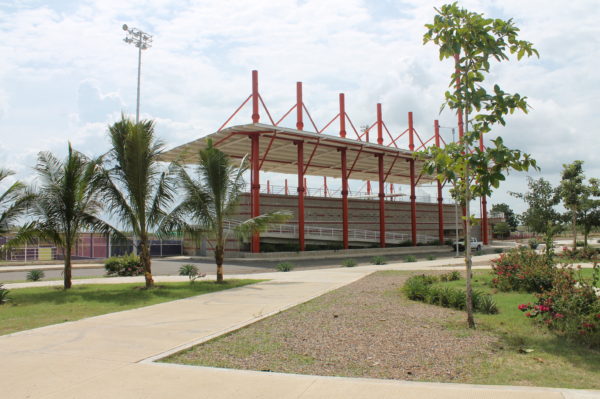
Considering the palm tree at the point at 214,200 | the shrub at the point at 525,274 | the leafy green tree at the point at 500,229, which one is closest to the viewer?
the shrub at the point at 525,274

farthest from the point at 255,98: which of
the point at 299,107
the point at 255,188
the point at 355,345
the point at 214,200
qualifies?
the point at 355,345

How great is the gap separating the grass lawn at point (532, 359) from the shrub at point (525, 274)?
12.3 feet

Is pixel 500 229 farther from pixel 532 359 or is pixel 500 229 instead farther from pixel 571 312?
pixel 532 359

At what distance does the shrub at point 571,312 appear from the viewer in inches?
269

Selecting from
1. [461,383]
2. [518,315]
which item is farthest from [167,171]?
[461,383]

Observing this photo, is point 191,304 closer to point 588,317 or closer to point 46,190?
point 46,190

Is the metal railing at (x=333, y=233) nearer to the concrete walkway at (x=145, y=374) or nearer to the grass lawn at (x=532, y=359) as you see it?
the concrete walkway at (x=145, y=374)

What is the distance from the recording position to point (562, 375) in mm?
5414

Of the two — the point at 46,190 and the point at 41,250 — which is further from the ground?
the point at 46,190

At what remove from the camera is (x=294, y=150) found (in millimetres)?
42969

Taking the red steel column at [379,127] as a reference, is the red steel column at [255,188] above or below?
below

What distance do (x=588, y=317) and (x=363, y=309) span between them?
4.34m

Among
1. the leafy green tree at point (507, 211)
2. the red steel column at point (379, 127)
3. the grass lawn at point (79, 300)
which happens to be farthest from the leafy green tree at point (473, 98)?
the leafy green tree at point (507, 211)

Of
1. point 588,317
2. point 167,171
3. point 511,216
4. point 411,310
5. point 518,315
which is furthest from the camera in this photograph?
point 511,216
